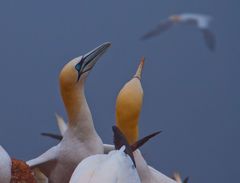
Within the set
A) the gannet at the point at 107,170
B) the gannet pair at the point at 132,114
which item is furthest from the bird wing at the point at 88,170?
the gannet pair at the point at 132,114

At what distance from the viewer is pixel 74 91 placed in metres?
0.58

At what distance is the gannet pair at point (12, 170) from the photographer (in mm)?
472

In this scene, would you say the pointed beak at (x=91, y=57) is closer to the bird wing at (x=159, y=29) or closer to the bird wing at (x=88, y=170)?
the bird wing at (x=88, y=170)

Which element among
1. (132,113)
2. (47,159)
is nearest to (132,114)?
(132,113)

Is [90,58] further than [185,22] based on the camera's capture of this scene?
No

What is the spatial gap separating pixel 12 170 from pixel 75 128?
0.33 ft

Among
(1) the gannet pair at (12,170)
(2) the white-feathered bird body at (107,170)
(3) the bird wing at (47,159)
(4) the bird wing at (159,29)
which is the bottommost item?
(4) the bird wing at (159,29)

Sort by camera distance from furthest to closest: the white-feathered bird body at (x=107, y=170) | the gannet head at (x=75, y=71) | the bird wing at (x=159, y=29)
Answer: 1. the bird wing at (x=159, y=29)
2. the gannet head at (x=75, y=71)
3. the white-feathered bird body at (x=107, y=170)

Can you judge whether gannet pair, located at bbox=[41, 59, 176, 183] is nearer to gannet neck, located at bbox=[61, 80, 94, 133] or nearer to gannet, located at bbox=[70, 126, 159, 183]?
gannet neck, located at bbox=[61, 80, 94, 133]

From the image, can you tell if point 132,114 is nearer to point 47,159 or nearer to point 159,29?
point 47,159

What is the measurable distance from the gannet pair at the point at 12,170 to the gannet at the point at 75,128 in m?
0.07

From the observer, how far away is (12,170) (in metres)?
0.51

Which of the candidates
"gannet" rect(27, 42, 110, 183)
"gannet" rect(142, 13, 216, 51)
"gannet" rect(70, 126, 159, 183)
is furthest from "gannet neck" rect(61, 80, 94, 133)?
"gannet" rect(142, 13, 216, 51)

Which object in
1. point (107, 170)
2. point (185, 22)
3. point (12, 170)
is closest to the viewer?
point (107, 170)
